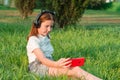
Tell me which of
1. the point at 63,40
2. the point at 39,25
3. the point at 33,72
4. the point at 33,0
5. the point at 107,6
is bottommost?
the point at 107,6

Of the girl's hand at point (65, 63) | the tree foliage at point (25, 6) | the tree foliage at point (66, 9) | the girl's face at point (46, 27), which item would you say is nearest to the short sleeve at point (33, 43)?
the girl's face at point (46, 27)

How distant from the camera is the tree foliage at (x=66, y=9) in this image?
13.9m

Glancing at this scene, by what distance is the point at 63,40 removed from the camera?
9625mm

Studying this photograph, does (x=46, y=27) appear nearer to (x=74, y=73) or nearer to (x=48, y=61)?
(x=48, y=61)

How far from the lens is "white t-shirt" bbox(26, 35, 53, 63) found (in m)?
5.46

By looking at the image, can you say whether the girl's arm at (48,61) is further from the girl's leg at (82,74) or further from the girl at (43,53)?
the girl's leg at (82,74)

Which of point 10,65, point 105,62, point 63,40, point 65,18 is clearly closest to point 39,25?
point 10,65

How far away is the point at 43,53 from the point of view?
5.44 meters

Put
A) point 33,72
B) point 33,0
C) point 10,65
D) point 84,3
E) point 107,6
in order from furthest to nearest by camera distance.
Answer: point 107,6 → point 33,0 → point 84,3 → point 10,65 → point 33,72

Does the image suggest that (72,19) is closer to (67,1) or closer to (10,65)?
(67,1)

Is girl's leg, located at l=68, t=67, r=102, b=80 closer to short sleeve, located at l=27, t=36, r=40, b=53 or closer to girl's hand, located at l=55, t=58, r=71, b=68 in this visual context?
girl's hand, located at l=55, t=58, r=71, b=68

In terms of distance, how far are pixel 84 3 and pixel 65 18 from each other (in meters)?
0.80

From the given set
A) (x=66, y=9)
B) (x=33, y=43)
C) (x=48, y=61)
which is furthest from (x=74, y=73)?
(x=66, y=9)

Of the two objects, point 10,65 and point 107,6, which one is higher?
point 10,65
